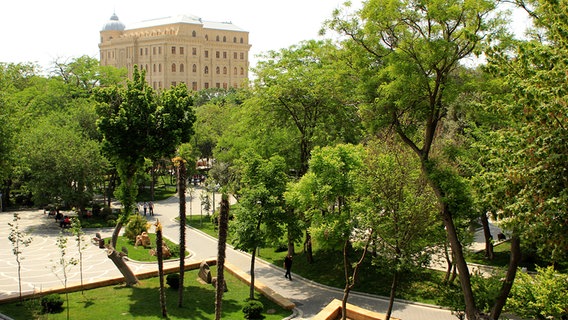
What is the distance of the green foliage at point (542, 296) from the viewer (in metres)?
11.0

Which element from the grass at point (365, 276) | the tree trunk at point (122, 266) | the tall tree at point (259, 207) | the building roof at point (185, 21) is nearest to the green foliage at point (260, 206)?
the tall tree at point (259, 207)

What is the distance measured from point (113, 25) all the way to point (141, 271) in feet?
405

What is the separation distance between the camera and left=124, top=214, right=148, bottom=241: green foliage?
29984 millimetres

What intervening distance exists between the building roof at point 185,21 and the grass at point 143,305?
356 ft

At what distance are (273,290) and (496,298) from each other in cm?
1011

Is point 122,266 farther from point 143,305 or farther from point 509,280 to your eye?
point 509,280

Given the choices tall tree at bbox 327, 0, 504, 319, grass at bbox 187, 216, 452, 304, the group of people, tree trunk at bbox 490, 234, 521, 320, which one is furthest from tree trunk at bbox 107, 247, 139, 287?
the group of people

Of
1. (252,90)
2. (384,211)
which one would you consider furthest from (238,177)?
(384,211)

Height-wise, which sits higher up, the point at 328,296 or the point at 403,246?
the point at 403,246

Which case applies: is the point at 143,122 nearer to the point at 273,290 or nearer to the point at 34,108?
the point at 273,290

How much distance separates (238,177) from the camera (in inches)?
1062

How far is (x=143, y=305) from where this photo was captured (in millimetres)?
19203

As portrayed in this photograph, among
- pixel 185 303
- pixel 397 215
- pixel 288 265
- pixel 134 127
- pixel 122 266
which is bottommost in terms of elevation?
pixel 185 303

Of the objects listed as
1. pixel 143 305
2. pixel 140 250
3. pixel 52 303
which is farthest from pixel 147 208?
pixel 52 303
